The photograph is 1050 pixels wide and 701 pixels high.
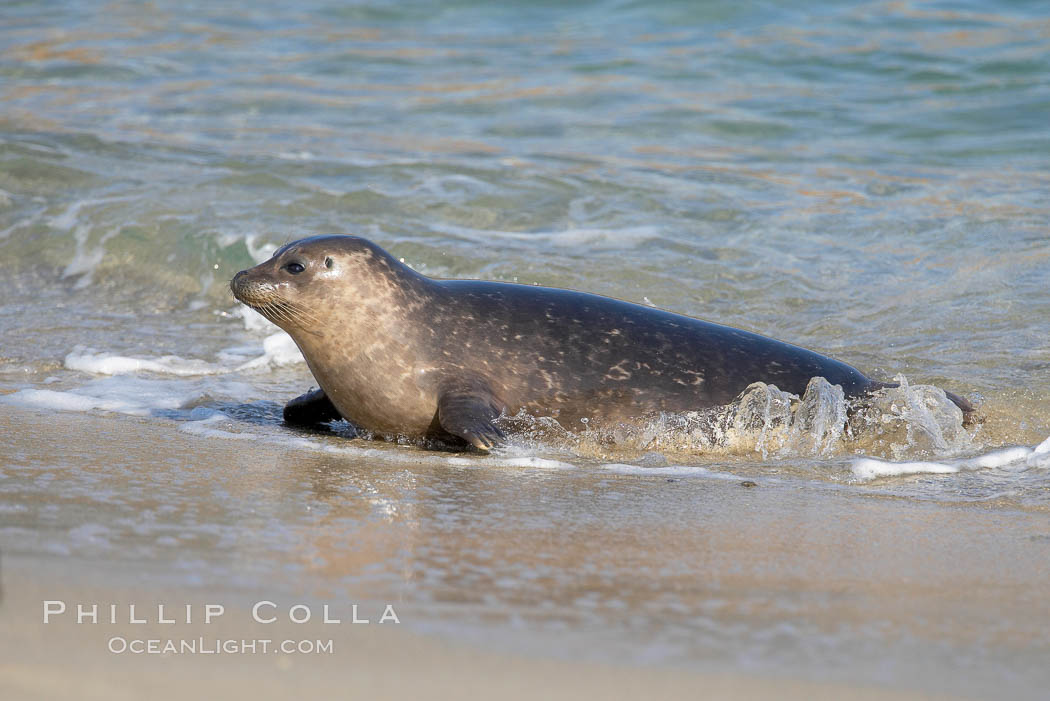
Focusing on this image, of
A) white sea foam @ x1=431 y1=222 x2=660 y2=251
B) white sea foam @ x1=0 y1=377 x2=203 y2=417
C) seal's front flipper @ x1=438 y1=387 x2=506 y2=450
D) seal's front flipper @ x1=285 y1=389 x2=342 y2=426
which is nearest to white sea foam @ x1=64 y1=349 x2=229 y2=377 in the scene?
white sea foam @ x1=0 y1=377 x2=203 y2=417

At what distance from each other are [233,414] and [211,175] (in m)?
5.50

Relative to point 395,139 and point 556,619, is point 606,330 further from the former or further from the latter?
point 395,139

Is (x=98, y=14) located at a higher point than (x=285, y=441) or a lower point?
higher

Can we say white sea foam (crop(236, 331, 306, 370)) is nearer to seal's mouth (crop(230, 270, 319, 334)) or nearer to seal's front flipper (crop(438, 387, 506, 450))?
seal's mouth (crop(230, 270, 319, 334))

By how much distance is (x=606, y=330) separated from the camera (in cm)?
520

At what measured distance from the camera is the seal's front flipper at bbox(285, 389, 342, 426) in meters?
5.07

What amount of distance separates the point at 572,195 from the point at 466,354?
4.99 metres

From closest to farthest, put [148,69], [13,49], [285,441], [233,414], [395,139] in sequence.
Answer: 1. [285,441]
2. [233,414]
3. [395,139]
4. [148,69]
5. [13,49]

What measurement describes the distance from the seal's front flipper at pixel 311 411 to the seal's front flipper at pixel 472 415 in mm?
578

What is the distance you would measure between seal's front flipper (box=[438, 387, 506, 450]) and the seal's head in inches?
20.7

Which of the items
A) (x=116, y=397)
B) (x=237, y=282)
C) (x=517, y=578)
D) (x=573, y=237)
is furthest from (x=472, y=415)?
(x=573, y=237)

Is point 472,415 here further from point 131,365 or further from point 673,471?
point 131,365

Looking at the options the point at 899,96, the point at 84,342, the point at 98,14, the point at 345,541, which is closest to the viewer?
the point at 345,541

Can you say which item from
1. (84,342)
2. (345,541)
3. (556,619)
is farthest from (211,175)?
(556,619)
